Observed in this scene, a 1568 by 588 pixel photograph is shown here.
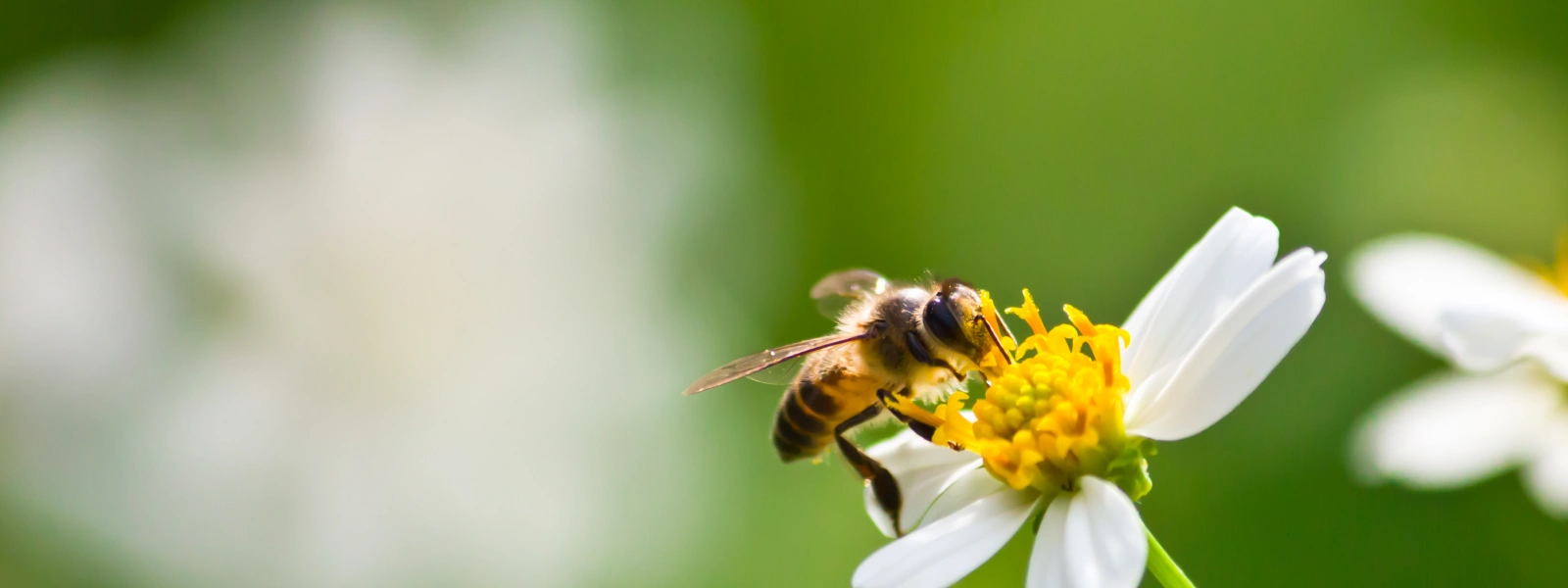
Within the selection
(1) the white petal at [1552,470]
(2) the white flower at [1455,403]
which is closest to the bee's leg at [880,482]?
(2) the white flower at [1455,403]

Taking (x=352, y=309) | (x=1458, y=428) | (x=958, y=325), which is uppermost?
(x=958, y=325)

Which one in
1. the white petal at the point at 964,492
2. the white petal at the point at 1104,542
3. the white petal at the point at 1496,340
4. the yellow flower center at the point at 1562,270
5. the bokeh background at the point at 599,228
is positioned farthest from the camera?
the bokeh background at the point at 599,228

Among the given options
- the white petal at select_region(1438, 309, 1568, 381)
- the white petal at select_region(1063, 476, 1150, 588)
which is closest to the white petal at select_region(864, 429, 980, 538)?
the white petal at select_region(1063, 476, 1150, 588)

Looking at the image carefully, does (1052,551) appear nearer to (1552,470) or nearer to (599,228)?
(1552,470)

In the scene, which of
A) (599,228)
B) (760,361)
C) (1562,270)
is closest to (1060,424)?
(760,361)

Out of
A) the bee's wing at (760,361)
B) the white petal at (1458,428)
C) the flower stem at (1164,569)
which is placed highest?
the bee's wing at (760,361)

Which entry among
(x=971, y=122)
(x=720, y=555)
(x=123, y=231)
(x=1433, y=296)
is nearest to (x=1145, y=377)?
(x=1433, y=296)

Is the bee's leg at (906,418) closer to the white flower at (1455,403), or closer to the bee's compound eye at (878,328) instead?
the bee's compound eye at (878,328)

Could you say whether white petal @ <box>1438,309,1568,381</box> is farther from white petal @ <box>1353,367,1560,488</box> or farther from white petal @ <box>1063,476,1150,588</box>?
white petal @ <box>1353,367,1560,488</box>
